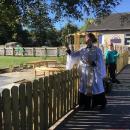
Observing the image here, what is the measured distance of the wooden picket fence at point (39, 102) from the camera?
664 cm

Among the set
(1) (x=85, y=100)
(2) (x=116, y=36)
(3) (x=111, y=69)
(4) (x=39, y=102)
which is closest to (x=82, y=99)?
(1) (x=85, y=100)

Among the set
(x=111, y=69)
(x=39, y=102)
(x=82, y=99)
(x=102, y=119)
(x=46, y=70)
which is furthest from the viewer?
(x=46, y=70)

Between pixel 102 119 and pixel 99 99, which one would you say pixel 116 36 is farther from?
pixel 102 119

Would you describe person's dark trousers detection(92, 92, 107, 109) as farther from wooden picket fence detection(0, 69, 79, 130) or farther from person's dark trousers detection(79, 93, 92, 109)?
wooden picket fence detection(0, 69, 79, 130)

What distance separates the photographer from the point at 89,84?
11.3m

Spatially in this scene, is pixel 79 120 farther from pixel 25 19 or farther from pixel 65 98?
pixel 25 19

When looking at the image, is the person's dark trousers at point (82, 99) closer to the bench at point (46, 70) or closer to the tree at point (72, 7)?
A: the tree at point (72, 7)

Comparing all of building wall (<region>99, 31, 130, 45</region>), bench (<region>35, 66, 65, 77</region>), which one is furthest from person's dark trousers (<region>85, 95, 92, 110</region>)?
building wall (<region>99, 31, 130, 45</region>)

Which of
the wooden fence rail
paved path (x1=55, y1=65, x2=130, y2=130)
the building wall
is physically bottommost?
paved path (x1=55, y1=65, x2=130, y2=130)

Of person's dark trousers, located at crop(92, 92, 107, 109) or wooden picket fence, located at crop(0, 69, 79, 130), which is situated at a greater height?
wooden picket fence, located at crop(0, 69, 79, 130)

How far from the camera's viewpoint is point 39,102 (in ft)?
27.1

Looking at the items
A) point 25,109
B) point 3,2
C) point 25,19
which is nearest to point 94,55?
point 25,19

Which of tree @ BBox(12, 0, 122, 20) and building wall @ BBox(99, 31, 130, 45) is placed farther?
building wall @ BBox(99, 31, 130, 45)

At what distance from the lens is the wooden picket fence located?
21.8 feet
